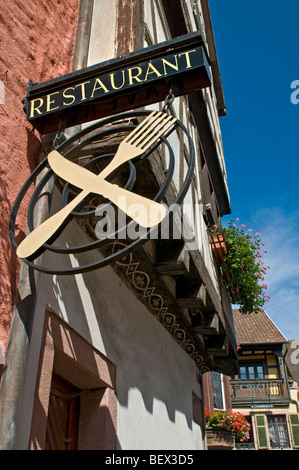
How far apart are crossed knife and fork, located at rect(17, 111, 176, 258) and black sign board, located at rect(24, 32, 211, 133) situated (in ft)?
0.96

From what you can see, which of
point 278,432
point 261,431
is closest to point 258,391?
point 261,431

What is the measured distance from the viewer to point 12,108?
3.51 meters

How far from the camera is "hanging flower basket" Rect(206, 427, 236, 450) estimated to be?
13.9 meters

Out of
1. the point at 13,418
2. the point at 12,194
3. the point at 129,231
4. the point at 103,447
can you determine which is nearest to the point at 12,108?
the point at 12,194

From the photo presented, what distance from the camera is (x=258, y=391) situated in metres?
28.0

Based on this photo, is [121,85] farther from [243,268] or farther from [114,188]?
[243,268]

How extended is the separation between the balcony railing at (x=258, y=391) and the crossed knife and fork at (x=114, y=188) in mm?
27387

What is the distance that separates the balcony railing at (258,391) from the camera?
2764cm

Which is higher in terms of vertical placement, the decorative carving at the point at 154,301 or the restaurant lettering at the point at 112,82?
the restaurant lettering at the point at 112,82

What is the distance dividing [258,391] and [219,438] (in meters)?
15.1

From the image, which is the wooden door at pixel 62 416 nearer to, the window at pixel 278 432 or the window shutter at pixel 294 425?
the window shutter at pixel 294 425

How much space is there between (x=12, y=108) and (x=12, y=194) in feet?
2.44

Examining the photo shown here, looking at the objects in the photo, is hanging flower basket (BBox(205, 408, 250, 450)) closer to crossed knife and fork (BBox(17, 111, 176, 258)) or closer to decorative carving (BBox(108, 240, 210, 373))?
decorative carving (BBox(108, 240, 210, 373))

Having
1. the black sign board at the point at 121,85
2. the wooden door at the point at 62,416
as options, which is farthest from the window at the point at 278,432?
the black sign board at the point at 121,85
